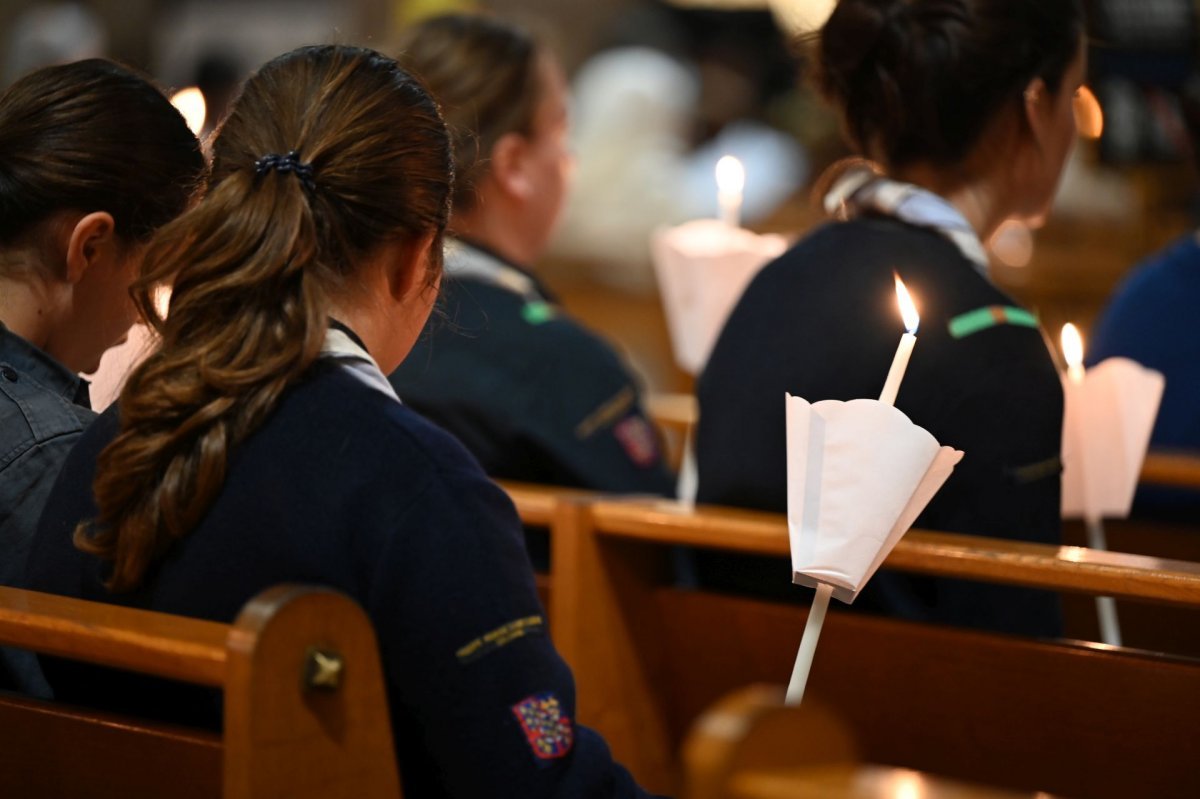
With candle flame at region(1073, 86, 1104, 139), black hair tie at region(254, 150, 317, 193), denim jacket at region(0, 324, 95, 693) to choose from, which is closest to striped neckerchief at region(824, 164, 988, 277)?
candle flame at region(1073, 86, 1104, 139)

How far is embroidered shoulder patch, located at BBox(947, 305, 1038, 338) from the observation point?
1.72 metres

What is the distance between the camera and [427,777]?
1196 mm

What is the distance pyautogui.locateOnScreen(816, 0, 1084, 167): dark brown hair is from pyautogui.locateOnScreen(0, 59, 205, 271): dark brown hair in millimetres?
858

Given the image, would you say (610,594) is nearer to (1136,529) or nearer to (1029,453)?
(1029,453)

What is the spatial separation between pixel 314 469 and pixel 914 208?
95 cm

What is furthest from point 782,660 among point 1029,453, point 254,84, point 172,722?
point 254,84

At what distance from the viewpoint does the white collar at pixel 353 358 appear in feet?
4.04

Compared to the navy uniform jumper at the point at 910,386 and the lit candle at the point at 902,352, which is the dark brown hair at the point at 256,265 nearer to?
the lit candle at the point at 902,352

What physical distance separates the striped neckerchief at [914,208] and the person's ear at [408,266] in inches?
28.0

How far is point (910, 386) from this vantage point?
67.4 inches

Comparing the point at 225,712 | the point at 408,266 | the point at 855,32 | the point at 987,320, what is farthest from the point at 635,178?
the point at 225,712

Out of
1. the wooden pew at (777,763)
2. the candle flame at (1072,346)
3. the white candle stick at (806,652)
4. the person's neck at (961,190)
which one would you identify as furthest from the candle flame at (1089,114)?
the wooden pew at (777,763)

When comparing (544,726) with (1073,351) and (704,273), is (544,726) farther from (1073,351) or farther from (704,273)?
(704,273)

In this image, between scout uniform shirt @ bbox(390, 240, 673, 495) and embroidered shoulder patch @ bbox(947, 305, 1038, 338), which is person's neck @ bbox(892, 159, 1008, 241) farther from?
scout uniform shirt @ bbox(390, 240, 673, 495)
